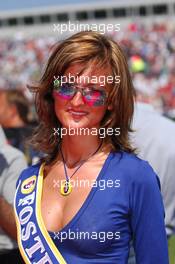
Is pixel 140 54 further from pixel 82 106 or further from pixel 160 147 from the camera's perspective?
pixel 82 106

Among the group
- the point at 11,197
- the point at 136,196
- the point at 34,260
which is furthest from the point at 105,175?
the point at 11,197

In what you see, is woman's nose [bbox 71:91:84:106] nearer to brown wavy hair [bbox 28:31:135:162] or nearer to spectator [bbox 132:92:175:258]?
brown wavy hair [bbox 28:31:135:162]

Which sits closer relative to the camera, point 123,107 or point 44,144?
point 123,107

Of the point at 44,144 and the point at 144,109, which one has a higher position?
the point at 44,144

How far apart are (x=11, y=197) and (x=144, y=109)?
845mm

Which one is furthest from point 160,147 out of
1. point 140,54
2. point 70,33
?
point 140,54

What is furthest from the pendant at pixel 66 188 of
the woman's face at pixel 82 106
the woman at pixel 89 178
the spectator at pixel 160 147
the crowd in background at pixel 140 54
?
the crowd in background at pixel 140 54

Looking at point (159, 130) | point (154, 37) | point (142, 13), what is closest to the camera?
point (159, 130)

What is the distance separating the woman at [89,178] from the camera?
5.36 ft

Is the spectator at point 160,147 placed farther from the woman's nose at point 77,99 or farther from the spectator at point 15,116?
the spectator at point 15,116

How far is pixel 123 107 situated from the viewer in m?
1.74

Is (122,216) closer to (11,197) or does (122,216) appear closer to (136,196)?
(136,196)

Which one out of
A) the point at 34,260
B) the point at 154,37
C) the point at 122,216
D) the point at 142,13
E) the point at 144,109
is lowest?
the point at 142,13

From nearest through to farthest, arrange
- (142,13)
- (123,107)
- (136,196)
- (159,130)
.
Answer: (136,196), (123,107), (159,130), (142,13)
